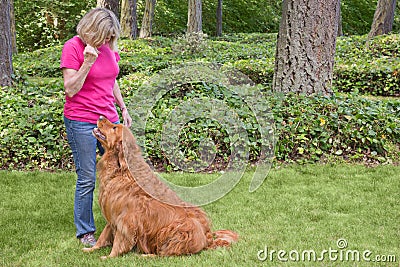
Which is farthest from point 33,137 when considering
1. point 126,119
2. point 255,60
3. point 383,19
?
point 383,19

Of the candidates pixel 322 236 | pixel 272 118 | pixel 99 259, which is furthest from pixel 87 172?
pixel 272 118

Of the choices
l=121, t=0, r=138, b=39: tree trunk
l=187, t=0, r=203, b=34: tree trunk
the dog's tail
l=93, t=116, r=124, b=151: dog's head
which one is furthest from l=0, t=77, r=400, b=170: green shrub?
l=187, t=0, r=203, b=34: tree trunk

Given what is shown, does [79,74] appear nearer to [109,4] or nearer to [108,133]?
[108,133]

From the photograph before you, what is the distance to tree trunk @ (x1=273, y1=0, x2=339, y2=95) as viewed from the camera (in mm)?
8016

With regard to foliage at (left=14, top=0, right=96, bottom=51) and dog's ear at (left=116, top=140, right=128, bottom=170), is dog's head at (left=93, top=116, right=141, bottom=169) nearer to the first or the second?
dog's ear at (left=116, top=140, right=128, bottom=170)

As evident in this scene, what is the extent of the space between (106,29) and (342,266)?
2668 mm

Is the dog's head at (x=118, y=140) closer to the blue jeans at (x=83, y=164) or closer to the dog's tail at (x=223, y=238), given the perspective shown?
the blue jeans at (x=83, y=164)

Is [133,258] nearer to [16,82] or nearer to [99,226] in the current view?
[99,226]

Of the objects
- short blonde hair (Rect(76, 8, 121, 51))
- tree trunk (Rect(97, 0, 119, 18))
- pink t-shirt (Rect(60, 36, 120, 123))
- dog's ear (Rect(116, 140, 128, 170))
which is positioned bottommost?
dog's ear (Rect(116, 140, 128, 170))

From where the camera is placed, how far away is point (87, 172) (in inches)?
167

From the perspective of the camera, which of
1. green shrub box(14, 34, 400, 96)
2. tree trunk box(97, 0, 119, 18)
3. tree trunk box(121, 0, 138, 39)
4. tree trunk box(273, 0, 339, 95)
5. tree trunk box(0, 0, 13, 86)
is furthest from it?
→ tree trunk box(121, 0, 138, 39)

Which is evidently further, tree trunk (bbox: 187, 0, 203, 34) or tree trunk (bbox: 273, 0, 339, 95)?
tree trunk (bbox: 187, 0, 203, 34)

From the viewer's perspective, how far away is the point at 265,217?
515 cm

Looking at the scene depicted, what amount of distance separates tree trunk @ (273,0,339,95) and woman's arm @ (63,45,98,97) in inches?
198
